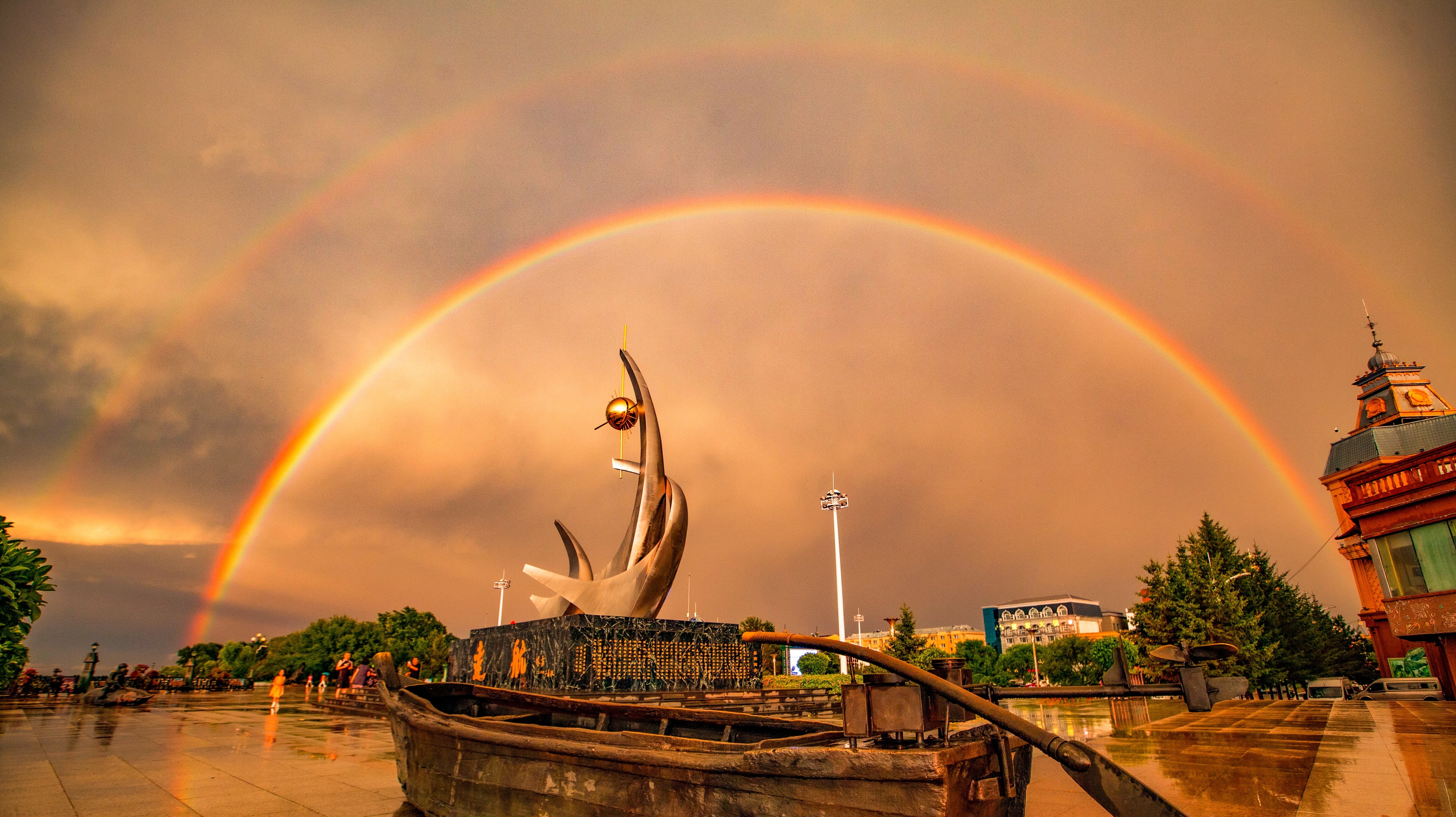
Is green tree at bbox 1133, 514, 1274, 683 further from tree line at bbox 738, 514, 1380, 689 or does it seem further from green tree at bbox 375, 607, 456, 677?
green tree at bbox 375, 607, 456, 677

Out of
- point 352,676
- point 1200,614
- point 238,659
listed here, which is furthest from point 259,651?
point 1200,614

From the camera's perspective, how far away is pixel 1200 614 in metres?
30.1

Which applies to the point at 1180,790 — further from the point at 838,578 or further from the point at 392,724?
the point at 838,578

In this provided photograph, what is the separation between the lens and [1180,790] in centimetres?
692

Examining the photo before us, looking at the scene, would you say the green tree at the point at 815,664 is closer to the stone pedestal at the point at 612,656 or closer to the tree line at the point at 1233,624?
the tree line at the point at 1233,624

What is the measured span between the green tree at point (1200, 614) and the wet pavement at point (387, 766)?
13455 mm

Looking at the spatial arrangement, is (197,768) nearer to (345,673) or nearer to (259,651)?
(345,673)

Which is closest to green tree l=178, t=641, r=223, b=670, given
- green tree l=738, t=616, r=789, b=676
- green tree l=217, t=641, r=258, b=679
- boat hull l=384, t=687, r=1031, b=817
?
green tree l=217, t=641, r=258, b=679

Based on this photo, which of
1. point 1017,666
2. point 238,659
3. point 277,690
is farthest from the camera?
point 1017,666

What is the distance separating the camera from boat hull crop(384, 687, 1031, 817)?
3.46 m

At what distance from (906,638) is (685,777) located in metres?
43.0

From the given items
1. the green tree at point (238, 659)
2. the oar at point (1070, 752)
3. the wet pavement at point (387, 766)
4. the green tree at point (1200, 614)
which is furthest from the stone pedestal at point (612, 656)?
the green tree at point (238, 659)

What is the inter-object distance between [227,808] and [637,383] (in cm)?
1908

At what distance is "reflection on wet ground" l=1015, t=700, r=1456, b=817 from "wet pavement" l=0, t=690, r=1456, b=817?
0.04 meters
